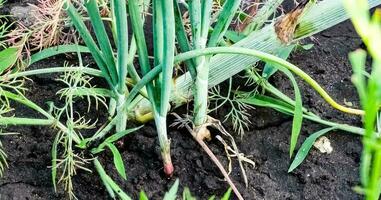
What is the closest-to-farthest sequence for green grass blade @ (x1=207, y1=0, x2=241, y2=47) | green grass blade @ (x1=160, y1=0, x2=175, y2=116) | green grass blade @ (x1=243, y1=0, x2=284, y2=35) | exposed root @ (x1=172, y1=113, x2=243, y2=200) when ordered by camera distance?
green grass blade @ (x1=160, y1=0, x2=175, y2=116) < green grass blade @ (x1=207, y1=0, x2=241, y2=47) < exposed root @ (x1=172, y1=113, x2=243, y2=200) < green grass blade @ (x1=243, y1=0, x2=284, y2=35)

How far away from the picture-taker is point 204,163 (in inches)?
51.3

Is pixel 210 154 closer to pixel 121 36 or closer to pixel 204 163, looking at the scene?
pixel 204 163

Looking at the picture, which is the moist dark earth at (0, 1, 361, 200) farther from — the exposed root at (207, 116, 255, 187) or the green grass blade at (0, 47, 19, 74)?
the green grass blade at (0, 47, 19, 74)

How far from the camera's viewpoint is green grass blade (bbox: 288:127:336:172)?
1.30 m

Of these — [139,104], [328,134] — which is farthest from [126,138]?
[328,134]

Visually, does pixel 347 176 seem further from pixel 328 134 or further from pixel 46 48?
pixel 46 48

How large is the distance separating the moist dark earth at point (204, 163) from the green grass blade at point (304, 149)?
0.8 inches

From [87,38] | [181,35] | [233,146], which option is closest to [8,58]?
[87,38]

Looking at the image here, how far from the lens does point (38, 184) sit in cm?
126

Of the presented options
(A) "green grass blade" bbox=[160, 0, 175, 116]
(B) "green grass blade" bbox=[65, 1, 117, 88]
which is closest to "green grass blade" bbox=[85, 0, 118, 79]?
(B) "green grass blade" bbox=[65, 1, 117, 88]

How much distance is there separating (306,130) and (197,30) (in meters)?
0.41

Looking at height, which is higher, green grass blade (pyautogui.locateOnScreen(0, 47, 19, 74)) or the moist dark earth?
green grass blade (pyautogui.locateOnScreen(0, 47, 19, 74))

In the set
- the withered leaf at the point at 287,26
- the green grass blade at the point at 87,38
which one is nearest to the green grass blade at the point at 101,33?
the green grass blade at the point at 87,38

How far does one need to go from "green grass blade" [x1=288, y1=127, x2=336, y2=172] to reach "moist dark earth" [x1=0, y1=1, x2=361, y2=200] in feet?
0.06
